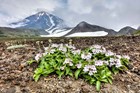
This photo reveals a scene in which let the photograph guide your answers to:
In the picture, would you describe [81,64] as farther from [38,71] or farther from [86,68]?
[38,71]

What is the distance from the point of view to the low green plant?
25.7ft

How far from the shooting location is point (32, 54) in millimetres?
10312

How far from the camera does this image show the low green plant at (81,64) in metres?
7.84

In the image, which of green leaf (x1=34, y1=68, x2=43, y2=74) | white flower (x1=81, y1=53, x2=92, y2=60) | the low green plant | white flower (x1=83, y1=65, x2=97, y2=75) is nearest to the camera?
white flower (x1=83, y1=65, x2=97, y2=75)

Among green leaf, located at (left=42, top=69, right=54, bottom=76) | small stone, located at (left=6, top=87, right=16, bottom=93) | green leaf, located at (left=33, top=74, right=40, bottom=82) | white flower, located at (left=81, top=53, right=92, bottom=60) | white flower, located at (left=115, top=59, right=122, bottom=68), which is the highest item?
white flower, located at (left=81, top=53, right=92, bottom=60)

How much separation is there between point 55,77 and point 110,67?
1488 millimetres

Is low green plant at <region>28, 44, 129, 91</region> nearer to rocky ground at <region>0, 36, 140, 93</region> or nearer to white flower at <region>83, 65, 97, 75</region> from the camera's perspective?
white flower at <region>83, 65, 97, 75</region>

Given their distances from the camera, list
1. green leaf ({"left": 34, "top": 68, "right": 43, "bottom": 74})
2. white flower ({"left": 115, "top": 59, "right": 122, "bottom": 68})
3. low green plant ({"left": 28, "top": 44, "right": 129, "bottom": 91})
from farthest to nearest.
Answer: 1. white flower ({"left": 115, "top": 59, "right": 122, "bottom": 68})
2. green leaf ({"left": 34, "top": 68, "right": 43, "bottom": 74})
3. low green plant ({"left": 28, "top": 44, "right": 129, "bottom": 91})

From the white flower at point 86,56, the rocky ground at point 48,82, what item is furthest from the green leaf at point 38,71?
the white flower at point 86,56

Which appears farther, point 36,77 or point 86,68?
point 36,77

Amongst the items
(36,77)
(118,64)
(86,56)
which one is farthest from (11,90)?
(118,64)

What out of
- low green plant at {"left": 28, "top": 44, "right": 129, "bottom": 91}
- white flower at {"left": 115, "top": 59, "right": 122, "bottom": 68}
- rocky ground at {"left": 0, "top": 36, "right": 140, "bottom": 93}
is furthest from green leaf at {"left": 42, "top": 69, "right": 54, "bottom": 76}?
white flower at {"left": 115, "top": 59, "right": 122, "bottom": 68}

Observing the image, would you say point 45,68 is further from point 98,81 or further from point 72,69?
point 98,81

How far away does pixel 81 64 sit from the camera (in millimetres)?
7902
